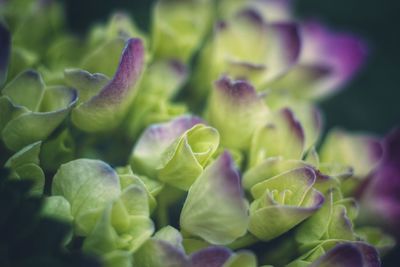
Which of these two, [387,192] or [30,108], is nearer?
[30,108]

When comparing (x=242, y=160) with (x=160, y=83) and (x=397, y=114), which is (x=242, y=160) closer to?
(x=160, y=83)

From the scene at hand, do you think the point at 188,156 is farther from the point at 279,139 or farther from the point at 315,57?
the point at 315,57

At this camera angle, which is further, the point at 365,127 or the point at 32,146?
the point at 365,127

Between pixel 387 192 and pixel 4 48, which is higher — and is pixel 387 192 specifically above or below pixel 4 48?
below

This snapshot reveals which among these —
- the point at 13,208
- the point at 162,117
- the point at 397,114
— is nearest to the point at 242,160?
the point at 162,117

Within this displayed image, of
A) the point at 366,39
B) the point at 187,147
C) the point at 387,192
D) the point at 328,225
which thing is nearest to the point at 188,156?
the point at 187,147

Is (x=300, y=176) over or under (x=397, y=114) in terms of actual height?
over

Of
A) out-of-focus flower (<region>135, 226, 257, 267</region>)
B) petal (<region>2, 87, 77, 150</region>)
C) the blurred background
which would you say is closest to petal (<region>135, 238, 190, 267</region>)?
out-of-focus flower (<region>135, 226, 257, 267</region>)
